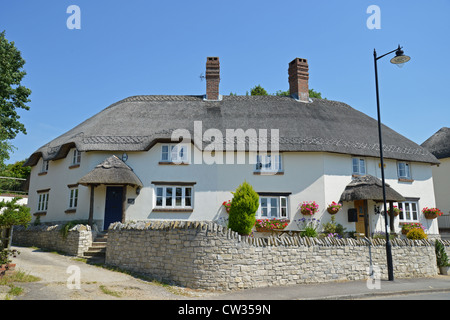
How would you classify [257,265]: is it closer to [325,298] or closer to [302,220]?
[325,298]

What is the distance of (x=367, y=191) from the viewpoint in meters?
17.6

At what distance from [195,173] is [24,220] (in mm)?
8915

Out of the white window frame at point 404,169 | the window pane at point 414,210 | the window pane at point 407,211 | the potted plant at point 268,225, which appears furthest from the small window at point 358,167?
the potted plant at point 268,225

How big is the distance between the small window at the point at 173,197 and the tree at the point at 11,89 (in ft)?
50.0

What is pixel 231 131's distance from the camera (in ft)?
62.0

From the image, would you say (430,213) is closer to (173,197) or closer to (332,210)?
(332,210)

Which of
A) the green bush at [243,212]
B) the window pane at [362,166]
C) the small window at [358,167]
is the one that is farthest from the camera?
the window pane at [362,166]

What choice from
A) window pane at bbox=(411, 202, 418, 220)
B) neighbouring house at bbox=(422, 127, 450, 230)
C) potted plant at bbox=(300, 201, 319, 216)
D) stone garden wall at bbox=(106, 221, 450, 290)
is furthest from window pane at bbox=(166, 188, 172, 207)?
neighbouring house at bbox=(422, 127, 450, 230)

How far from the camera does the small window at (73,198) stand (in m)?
18.5

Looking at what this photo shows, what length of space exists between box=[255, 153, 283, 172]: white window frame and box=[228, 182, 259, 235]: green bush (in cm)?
419

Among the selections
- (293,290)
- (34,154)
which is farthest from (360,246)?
(34,154)

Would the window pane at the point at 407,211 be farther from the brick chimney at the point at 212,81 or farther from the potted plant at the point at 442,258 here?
the brick chimney at the point at 212,81

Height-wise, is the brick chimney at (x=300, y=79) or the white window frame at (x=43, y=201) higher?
the brick chimney at (x=300, y=79)

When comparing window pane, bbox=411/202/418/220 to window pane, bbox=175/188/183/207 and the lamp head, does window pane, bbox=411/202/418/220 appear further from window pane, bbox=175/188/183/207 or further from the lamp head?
window pane, bbox=175/188/183/207
